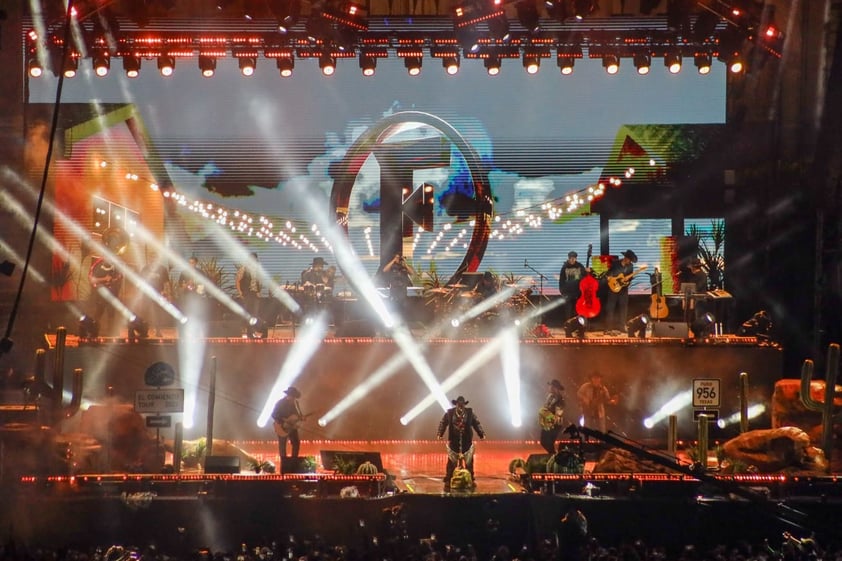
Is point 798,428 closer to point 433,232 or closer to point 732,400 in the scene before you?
point 732,400

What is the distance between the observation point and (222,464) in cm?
1477

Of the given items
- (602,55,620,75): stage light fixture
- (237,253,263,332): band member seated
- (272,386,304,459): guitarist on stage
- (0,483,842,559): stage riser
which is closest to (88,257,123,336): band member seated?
(237,253,263,332): band member seated

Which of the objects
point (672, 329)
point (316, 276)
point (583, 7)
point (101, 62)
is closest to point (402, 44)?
point (583, 7)

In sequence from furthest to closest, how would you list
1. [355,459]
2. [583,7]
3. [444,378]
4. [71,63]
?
[444,378]
[71,63]
[583,7]
[355,459]

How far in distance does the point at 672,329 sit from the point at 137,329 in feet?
29.1

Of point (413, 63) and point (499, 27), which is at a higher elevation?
point (499, 27)

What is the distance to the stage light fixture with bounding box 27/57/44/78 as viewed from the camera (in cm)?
1921

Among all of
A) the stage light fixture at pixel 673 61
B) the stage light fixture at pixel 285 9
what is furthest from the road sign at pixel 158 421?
the stage light fixture at pixel 673 61

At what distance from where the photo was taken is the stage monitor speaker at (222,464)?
48.4 feet

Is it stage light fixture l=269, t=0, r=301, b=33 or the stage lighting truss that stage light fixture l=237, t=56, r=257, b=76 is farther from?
stage light fixture l=269, t=0, r=301, b=33

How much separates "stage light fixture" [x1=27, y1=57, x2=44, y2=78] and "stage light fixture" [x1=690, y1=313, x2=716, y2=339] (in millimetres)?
11676

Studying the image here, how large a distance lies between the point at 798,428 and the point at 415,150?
8.78 m

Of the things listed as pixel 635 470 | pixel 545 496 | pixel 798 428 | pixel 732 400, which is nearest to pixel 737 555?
pixel 545 496

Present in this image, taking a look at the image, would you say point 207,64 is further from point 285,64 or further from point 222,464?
point 222,464
